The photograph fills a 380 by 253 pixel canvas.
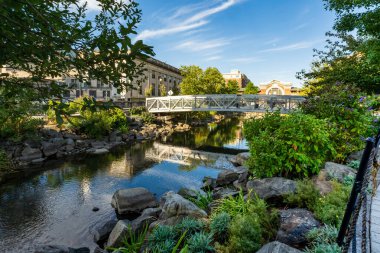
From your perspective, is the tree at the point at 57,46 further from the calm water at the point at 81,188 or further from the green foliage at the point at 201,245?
the calm water at the point at 81,188

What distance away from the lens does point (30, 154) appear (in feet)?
48.9

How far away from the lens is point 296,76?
57.7ft

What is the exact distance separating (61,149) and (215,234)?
15.3m

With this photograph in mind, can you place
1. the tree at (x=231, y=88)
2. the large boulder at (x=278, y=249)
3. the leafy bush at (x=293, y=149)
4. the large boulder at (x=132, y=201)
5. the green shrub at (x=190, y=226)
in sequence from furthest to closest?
the tree at (x=231, y=88) < the large boulder at (x=132, y=201) < the leafy bush at (x=293, y=149) < the green shrub at (x=190, y=226) < the large boulder at (x=278, y=249)

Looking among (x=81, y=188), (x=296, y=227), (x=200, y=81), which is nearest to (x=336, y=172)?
(x=296, y=227)

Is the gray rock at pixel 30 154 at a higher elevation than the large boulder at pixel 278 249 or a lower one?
lower

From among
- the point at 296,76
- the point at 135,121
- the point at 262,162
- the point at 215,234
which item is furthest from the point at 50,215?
the point at 135,121

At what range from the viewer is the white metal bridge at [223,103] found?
23625 millimetres

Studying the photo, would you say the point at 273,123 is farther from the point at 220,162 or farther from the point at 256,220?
the point at 220,162

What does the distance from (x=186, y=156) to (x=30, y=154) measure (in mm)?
9992

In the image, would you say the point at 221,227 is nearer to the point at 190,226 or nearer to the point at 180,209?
the point at 190,226

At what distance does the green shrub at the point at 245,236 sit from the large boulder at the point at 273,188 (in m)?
1.11

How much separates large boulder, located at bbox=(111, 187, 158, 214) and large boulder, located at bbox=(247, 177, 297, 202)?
4486 millimetres

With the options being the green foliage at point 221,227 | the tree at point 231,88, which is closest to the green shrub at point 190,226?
the green foliage at point 221,227
